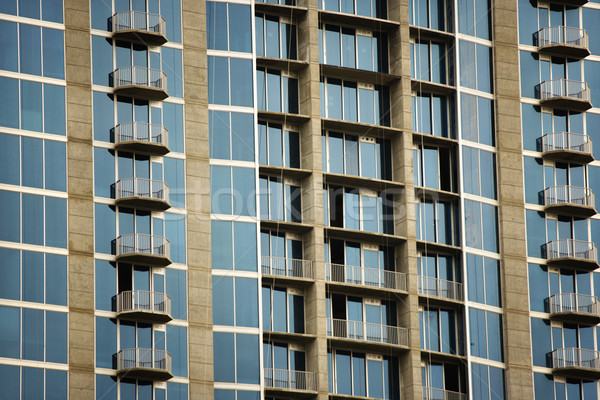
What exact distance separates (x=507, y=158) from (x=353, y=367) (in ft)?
49.1

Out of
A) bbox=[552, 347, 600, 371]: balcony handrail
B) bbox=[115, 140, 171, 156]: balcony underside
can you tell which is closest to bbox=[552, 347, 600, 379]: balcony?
bbox=[552, 347, 600, 371]: balcony handrail

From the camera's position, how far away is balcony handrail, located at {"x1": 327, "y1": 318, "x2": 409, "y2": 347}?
80125 millimetres

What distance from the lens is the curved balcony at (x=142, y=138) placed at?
78.2 meters

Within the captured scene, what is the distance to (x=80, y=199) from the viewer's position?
7669 cm

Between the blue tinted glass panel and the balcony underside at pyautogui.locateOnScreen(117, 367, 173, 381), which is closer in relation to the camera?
the balcony underside at pyautogui.locateOnScreen(117, 367, 173, 381)

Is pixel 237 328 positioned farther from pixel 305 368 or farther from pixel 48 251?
pixel 48 251

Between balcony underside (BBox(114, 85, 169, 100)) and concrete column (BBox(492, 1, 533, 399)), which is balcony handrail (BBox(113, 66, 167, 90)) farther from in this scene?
concrete column (BBox(492, 1, 533, 399))

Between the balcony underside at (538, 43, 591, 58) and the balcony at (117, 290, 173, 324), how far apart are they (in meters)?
26.8

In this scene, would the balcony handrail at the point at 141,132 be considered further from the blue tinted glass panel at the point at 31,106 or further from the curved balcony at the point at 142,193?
the blue tinted glass panel at the point at 31,106

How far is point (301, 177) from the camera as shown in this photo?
8144cm

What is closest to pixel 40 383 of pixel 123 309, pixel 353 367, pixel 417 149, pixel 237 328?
pixel 123 309

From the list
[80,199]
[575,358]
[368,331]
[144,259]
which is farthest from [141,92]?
[575,358]

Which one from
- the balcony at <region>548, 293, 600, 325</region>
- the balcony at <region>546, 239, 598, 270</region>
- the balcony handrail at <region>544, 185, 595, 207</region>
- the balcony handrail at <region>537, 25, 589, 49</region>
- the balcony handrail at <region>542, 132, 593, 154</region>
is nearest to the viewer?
the balcony at <region>548, 293, 600, 325</region>

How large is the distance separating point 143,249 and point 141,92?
8.52m
